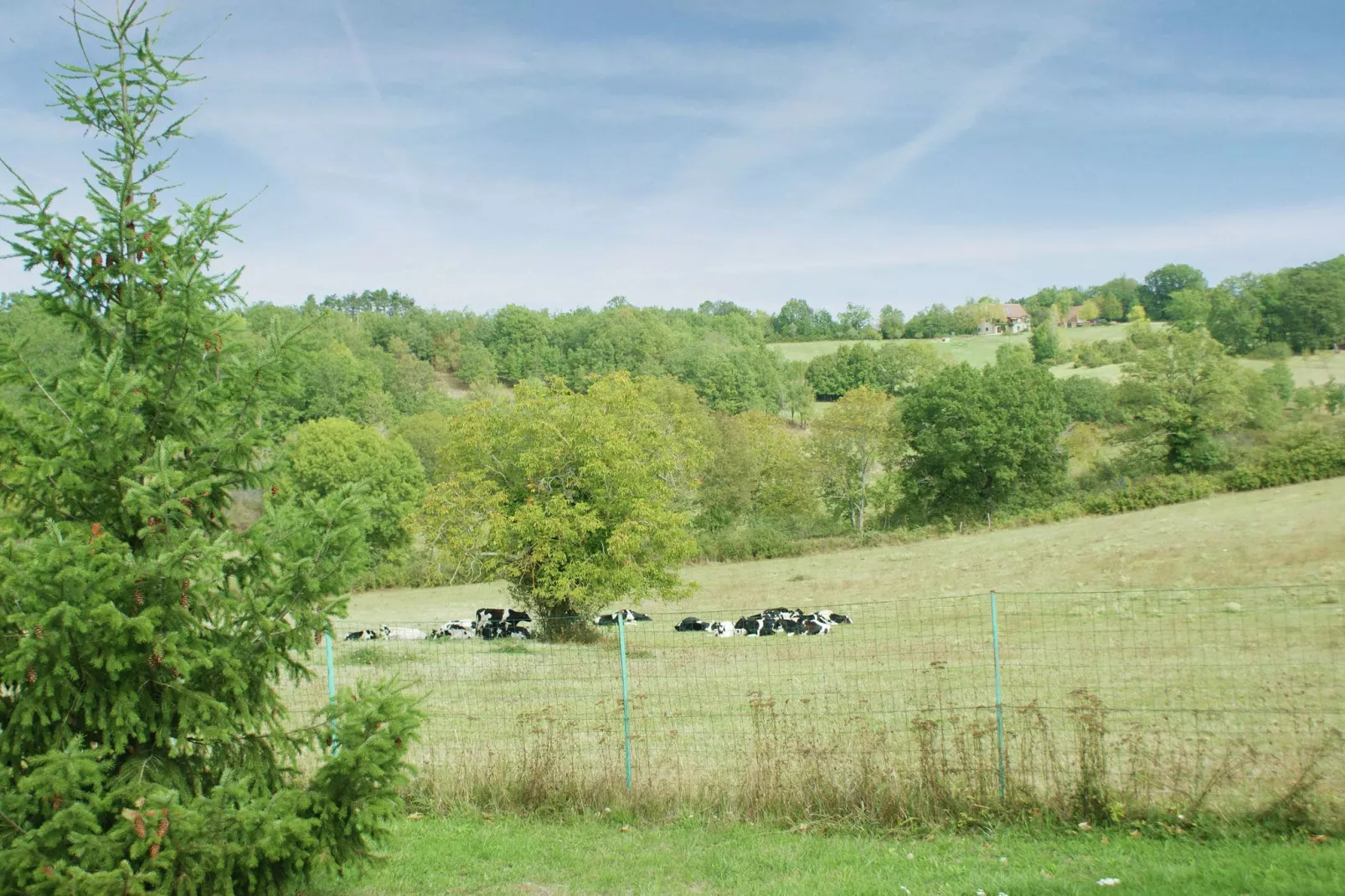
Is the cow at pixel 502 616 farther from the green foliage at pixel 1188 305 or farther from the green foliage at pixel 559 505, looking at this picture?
A: the green foliage at pixel 1188 305

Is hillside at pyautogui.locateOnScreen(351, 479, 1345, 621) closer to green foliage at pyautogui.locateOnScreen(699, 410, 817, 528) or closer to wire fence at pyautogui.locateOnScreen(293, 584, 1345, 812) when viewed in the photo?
green foliage at pyautogui.locateOnScreen(699, 410, 817, 528)

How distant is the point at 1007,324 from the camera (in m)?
135

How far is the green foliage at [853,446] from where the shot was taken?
2498 inches

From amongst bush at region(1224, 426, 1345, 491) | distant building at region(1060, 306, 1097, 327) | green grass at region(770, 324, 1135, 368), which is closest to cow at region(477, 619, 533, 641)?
bush at region(1224, 426, 1345, 491)

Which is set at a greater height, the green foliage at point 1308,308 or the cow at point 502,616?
the green foliage at point 1308,308

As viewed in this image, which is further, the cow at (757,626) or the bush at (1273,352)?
the bush at (1273,352)

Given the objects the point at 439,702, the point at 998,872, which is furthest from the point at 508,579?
the point at 998,872

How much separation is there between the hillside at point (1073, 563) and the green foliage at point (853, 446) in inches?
664

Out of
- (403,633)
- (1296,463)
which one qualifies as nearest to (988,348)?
(1296,463)

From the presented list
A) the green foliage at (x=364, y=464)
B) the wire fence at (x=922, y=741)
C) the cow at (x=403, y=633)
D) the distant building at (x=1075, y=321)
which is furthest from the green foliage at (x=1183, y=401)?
the distant building at (x=1075, y=321)

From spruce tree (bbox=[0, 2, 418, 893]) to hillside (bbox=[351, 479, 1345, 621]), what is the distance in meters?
29.9

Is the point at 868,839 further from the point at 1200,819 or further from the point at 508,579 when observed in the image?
the point at 508,579

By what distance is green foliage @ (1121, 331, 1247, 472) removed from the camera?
50.5 metres

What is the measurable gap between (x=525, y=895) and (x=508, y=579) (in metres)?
19.6
